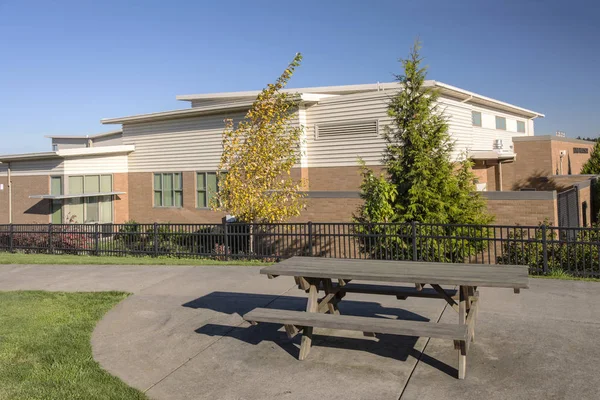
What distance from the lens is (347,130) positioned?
64.2 feet

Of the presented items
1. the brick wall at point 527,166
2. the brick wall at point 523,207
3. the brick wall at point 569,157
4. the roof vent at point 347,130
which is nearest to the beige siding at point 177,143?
the roof vent at point 347,130

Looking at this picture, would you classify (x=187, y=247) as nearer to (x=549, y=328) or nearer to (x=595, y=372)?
(x=549, y=328)

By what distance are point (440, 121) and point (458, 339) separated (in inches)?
350

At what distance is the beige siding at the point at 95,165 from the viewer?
2384 cm

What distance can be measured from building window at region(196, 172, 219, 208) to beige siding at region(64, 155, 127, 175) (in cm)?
444

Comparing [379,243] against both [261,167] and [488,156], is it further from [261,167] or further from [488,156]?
[488,156]

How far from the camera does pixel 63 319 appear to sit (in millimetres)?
7738

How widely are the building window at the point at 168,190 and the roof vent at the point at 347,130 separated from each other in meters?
7.57

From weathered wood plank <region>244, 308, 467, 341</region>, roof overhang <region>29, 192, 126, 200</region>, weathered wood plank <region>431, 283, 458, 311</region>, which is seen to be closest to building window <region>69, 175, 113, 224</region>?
roof overhang <region>29, 192, 126, 200</region>

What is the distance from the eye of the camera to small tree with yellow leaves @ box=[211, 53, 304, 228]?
51.9ft

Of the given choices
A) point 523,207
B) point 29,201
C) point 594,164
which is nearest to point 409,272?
point 523,207

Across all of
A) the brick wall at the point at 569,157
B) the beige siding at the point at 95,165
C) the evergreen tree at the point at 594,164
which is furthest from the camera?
the evergreen tree at the point at 594,164

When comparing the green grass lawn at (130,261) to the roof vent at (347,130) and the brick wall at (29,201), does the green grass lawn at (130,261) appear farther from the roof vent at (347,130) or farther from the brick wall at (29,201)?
the brick wall at (29,201)

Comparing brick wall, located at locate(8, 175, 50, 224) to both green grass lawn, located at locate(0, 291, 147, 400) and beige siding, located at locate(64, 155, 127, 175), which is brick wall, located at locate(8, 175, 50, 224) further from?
green grass lawn, located at locate(0, 291, 147, 400)
